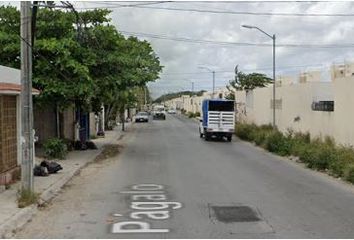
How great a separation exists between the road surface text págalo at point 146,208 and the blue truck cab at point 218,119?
2438cm

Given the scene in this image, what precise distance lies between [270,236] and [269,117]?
114 ft

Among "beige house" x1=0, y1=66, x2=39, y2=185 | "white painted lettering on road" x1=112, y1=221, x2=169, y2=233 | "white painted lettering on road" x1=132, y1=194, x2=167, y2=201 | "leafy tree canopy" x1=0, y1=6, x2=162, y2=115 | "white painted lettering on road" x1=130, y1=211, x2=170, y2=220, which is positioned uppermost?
"leafy tree canopy" x1=0, y1=6, x2=162, y2=115

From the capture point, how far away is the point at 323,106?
29.4m

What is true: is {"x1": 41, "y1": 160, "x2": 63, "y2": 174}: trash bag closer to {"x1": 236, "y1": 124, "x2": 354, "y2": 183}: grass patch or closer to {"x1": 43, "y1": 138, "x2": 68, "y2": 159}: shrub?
{"x1": 43, "y1": 138, "x2": 68, "y2": 159}: shrub

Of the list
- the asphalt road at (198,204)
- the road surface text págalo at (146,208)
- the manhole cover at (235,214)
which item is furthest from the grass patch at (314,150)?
the manhole cover at (235,214)

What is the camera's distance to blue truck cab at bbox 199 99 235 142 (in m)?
41.5

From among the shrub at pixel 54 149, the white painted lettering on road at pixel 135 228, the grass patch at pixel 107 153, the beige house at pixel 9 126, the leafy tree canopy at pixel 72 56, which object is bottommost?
the grass patch at pixel 107 153

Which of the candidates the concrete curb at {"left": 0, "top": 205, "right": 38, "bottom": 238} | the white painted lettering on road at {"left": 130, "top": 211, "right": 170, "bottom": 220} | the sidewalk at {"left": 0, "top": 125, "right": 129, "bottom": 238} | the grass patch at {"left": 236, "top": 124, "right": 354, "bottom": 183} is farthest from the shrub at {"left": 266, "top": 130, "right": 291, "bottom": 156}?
the concrete curb at {"left": 0, "top": 205, "right": 38, "bottom": 238}

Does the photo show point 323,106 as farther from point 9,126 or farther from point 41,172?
point 9,126

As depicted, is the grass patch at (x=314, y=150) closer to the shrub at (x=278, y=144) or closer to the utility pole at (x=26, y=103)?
the shrub at (x=278, y=144)

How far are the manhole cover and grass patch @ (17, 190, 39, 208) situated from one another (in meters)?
3.86

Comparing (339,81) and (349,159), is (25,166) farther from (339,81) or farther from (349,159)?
(339,81)

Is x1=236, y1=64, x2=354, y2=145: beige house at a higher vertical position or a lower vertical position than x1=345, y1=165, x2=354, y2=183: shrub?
higher

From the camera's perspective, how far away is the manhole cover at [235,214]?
38.0ft
